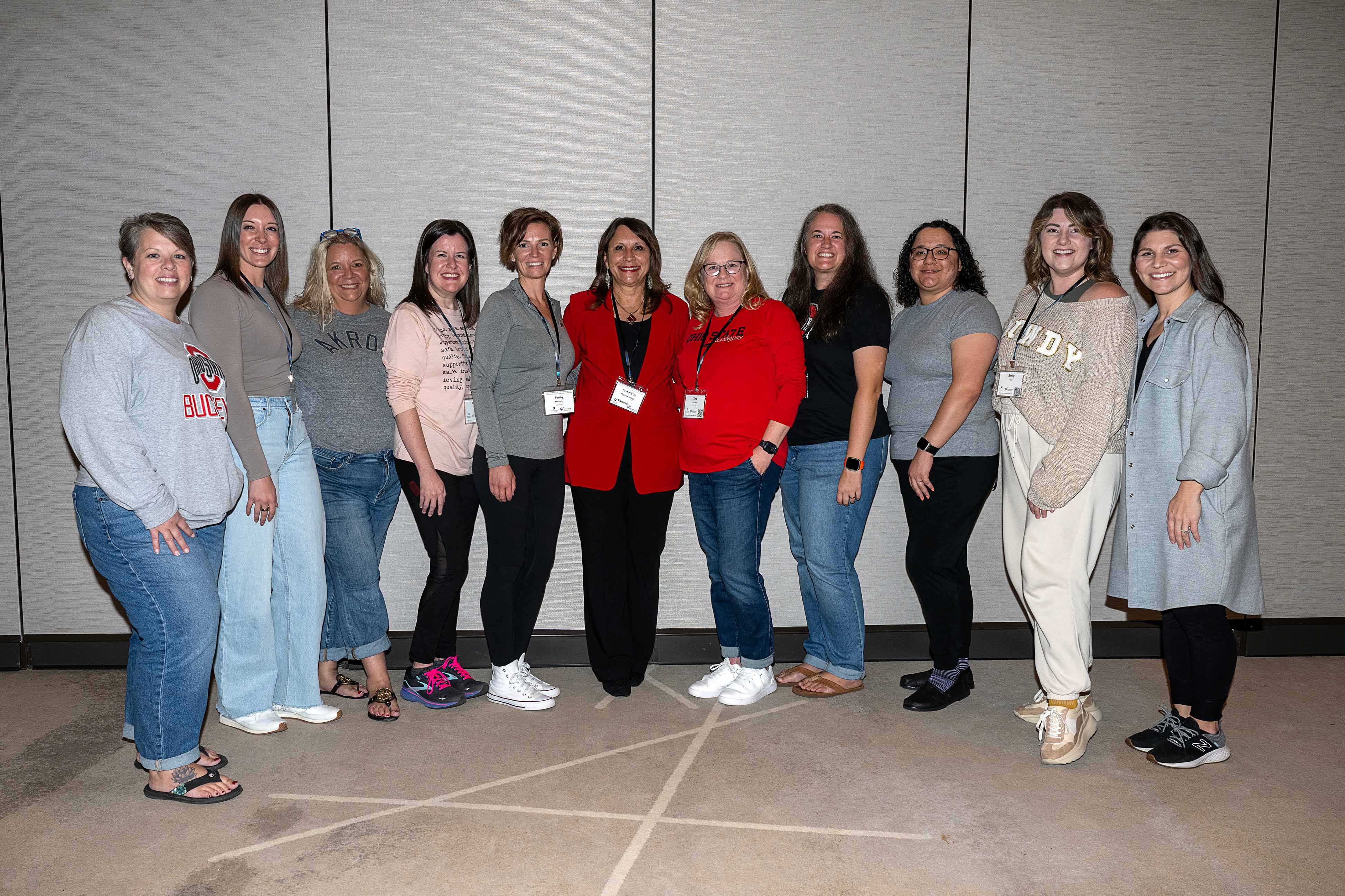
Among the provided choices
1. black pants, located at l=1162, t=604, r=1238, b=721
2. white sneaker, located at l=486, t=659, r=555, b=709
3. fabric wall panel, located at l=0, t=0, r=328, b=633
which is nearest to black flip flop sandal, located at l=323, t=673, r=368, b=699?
white sneaker, located at l=486, t=659, r=555, b=709

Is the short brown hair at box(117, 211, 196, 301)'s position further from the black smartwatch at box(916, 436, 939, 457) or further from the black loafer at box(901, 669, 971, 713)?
the black loafer at box(901, 669, 971, 713)

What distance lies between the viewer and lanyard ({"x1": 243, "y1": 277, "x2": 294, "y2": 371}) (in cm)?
284

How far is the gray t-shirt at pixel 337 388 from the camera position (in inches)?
120

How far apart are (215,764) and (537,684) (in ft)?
3.75

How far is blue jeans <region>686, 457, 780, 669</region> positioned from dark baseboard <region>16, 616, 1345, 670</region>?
0.48m

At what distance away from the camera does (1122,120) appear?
3770 mm

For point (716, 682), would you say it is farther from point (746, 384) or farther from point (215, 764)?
point (215, 764)

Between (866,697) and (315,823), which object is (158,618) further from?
(866,697)

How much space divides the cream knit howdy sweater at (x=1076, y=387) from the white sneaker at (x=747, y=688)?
4.15ft

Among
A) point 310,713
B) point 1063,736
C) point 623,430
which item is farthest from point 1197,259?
point 310,713

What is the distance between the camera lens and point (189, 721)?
2.50 meters

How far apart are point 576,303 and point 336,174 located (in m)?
1.30

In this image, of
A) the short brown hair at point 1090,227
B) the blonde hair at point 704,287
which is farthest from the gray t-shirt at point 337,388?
the short brown hair at point 1090,227

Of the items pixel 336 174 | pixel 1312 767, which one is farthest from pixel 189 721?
pixel 1312 767
